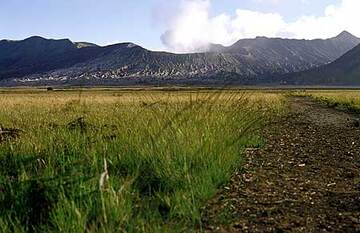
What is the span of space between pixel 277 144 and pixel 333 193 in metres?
5.79

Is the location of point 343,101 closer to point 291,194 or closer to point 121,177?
point 291,194

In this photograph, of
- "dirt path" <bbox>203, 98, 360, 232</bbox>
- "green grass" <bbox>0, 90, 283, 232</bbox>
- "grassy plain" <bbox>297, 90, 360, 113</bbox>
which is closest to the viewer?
"green grass" <bbox>0, 90, 283, 232</bbox>

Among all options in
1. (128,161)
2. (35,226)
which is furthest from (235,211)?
(35,226)

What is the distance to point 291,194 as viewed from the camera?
22.0 ft

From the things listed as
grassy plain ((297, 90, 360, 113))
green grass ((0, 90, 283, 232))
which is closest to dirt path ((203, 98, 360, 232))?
green grass ((0, 90, 283, 232))

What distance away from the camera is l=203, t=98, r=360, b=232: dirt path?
210 inches

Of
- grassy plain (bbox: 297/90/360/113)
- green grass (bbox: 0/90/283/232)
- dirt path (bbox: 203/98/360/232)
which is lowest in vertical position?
grassy plain (bbox: 297/90/360/113)

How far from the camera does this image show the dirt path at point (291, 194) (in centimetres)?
534

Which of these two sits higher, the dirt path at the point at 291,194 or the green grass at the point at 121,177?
the green grass at the point at 121,177

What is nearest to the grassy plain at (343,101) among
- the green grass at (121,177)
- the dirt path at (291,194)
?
the dirt path at (291,194)

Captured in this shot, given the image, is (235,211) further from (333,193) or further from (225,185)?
(333,193)

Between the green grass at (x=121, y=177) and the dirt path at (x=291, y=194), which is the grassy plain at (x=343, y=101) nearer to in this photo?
the dirt path at (x=291, y=194)

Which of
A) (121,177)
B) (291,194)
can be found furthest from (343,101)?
(121,177)

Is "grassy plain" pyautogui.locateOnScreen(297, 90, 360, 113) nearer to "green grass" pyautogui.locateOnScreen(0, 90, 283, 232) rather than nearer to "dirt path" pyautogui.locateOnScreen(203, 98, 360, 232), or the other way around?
"dirt path" pyautogui.locateOnScreen(203, 98, 360, 232)
